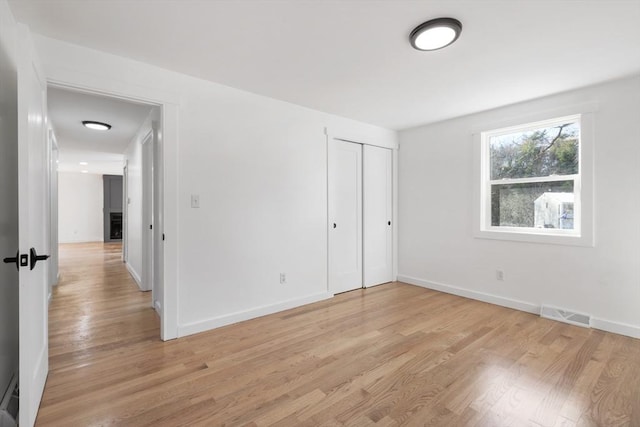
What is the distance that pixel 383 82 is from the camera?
2.91m

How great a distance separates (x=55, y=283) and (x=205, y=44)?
14.8 ft

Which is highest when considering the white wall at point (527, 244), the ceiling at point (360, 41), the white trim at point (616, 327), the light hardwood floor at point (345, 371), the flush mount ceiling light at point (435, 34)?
the ceiling at point (360, 41)

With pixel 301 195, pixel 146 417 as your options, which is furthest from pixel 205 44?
pixel 146 417

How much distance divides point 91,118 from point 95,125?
0.28 meters

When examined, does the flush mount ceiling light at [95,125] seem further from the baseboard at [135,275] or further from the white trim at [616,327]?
the white trim at [616,327]

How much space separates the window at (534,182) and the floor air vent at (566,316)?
2.37 feet

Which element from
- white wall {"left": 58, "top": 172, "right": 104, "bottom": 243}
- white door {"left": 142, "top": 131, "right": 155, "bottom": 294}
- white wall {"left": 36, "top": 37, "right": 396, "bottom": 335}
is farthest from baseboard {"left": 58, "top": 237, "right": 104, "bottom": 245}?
white wall {"left": 36, "top": 37, "right": 396, "bottom": 335}

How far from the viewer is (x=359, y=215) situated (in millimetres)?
4320

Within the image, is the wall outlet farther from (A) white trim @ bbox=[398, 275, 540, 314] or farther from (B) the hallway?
(A) white trim @ bbox=[398, 275, 540, 314]

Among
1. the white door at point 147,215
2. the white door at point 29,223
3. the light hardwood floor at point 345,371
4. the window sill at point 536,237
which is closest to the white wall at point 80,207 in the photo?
the white door at point 147,215

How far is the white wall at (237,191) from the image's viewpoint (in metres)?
2.69

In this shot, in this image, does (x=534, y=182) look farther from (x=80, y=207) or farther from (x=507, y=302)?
(x=80, y=207)

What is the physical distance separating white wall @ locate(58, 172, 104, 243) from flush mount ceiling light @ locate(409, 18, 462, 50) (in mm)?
11396

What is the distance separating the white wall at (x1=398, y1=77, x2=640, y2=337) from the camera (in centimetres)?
279
